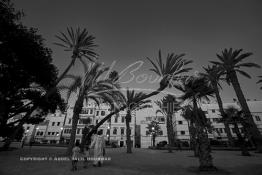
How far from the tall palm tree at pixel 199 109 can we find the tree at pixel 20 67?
618 inches

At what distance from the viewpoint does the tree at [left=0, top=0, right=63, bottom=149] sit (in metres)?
14.4

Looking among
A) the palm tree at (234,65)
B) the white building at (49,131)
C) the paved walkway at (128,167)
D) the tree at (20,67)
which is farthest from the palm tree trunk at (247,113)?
the white building at (49,131)

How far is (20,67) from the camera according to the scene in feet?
55.2

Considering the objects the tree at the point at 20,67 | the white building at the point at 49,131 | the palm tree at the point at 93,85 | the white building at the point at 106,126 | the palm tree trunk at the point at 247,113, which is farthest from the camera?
the white building at the point at 49,131

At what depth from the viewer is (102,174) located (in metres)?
7.27

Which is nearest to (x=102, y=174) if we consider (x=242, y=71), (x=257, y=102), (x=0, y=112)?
(x=0, y=112)

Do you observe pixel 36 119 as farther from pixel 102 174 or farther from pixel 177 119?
pixel 177 119

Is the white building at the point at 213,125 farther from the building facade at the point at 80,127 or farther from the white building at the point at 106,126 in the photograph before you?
the white building at the point at 106,126

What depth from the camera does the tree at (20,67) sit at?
14.4m

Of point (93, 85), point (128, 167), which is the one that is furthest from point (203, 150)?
point (93, 85)

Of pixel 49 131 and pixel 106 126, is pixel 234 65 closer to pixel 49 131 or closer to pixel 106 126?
pixel 106 126

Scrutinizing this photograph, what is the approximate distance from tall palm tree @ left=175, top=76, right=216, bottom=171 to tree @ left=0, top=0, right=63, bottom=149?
1569 cm

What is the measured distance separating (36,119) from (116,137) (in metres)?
37.0

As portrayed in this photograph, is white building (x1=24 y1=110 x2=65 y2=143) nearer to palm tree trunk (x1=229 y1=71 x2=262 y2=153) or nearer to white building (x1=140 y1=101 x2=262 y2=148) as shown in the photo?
white building (x1=140 y1=101 x2=262 y2=148)
